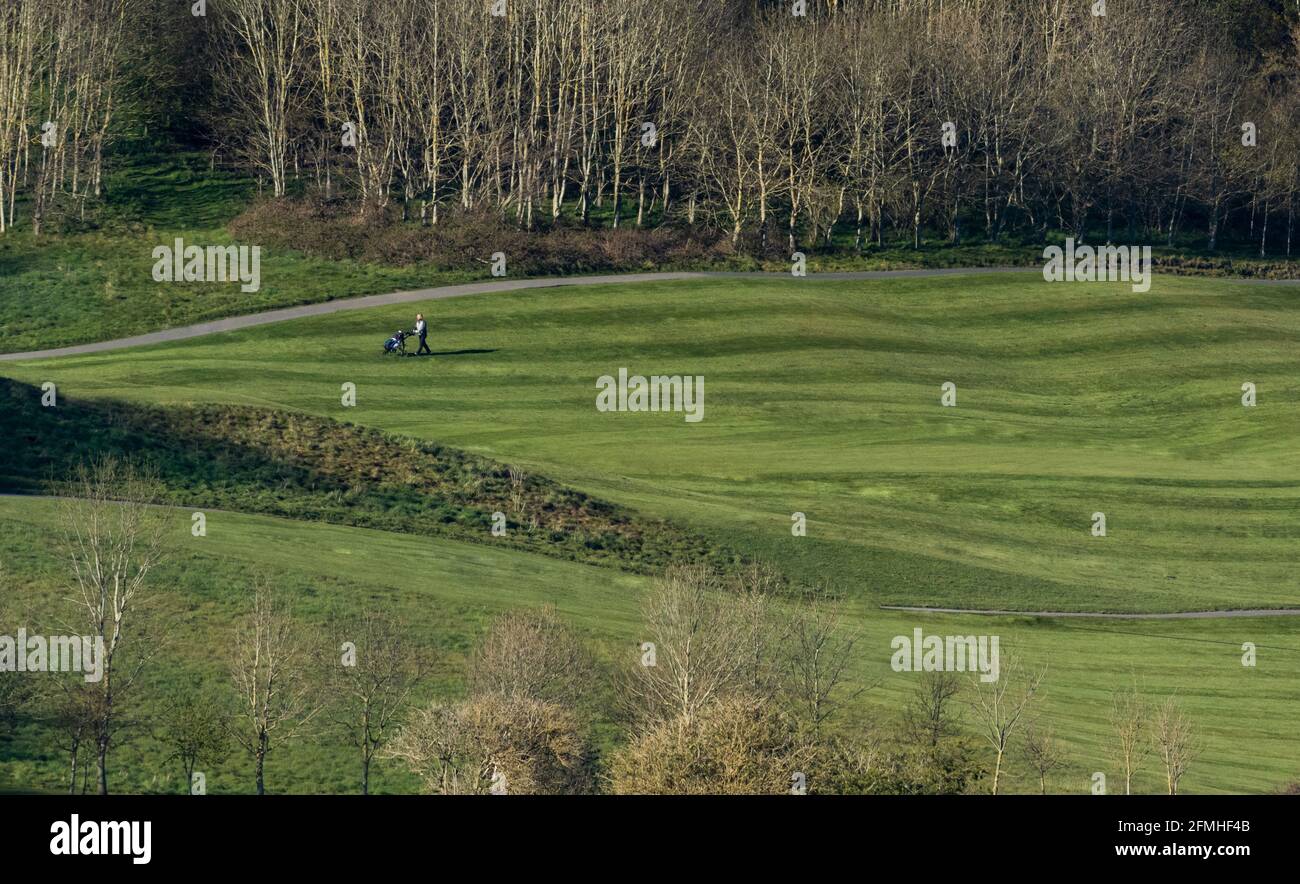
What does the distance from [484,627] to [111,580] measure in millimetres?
11013

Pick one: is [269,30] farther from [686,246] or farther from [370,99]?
[686,246]

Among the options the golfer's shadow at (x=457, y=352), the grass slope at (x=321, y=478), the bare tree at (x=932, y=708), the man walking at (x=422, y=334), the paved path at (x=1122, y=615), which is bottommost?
the bare tree at (x=932, y=708)

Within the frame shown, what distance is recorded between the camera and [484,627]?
5138 cm

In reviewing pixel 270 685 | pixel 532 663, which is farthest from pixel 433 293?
pixel 270 685

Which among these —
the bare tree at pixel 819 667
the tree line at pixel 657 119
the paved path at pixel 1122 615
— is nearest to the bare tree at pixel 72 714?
the bare tree at pixel 819 667

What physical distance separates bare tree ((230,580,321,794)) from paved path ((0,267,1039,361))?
48.1 meters

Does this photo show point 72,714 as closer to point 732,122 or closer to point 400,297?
point 400,297

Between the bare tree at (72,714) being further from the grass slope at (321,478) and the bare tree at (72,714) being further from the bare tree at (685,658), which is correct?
the grass slope at (321,478)

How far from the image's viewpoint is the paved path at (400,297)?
3617 inches

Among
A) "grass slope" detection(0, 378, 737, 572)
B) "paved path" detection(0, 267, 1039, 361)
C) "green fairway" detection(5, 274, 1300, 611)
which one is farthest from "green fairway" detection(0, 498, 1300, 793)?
"paved path" detection(0, 267, 1039, 361)

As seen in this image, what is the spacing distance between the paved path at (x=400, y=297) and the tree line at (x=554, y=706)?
4142cm

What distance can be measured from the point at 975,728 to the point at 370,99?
8892cm
